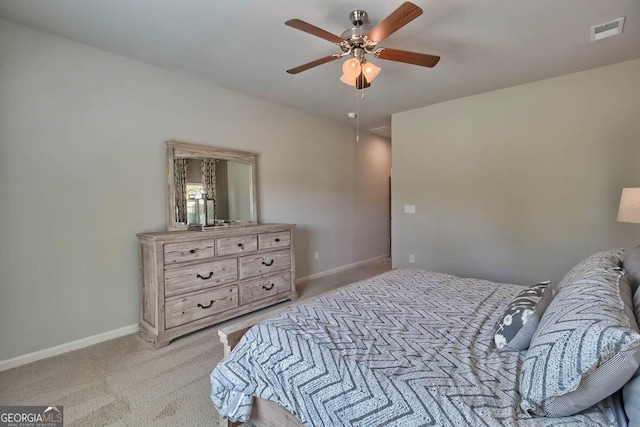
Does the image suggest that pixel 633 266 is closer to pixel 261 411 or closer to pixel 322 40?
pixel 261 411

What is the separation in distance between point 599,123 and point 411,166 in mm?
2148

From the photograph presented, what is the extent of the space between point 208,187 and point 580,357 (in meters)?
3.31

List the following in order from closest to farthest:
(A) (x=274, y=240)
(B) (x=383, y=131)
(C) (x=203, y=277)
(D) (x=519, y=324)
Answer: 1. (D) (x=519, y=324)
2. (C) (x=203, y=277)
3. (A) (x=274, y=240)
4. (B) (x=383, y=131)

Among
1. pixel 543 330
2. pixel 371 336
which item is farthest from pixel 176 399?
pixel 543 330

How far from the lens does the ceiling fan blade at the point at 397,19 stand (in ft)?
5.21

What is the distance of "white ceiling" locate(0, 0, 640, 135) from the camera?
2.07 m

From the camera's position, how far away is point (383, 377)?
1.08 metres

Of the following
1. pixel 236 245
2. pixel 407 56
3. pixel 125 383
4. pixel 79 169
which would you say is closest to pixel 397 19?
pixel 407 56

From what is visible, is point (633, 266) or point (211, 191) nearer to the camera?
point (633, 266)

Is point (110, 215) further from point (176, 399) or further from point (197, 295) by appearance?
point (176, 399)

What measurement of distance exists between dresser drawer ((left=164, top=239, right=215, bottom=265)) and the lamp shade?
3536mm

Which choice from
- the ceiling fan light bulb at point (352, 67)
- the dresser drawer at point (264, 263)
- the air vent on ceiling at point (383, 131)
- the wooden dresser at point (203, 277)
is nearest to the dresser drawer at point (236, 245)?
the wooden dresser at point (203, 277)

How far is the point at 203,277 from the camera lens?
2816 millimetres

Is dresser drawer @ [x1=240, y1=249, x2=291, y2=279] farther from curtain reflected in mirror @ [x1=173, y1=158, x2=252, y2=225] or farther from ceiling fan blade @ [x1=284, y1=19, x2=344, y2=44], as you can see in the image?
ceiling fan blade @ [x1=284, y1=19, x2=344, y2=44]
